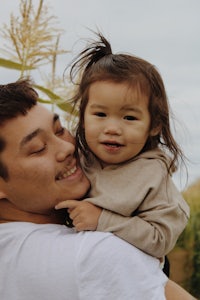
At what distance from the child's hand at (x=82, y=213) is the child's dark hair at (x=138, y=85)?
9.9 inches

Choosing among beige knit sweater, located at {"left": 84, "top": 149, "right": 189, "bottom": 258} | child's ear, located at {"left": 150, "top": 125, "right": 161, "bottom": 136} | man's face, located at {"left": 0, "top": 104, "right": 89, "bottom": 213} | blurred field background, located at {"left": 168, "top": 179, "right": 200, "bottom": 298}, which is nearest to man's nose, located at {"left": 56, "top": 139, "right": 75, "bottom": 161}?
man's face, located at {"left": 0, "top": 104, "right": 89, "bottom": 213}

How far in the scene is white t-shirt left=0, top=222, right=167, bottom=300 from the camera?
1832mm

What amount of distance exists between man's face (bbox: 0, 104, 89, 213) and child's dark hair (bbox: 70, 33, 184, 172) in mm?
181

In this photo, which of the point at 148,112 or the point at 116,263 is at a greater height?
the point at 148,112

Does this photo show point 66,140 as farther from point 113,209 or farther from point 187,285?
point 187,285

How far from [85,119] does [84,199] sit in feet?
0.89

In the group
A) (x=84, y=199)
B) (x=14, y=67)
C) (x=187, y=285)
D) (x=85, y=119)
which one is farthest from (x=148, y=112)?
(x=187, y=285)

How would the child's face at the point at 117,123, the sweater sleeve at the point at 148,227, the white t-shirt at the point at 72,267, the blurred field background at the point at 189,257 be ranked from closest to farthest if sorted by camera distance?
the white t-shirt at the point at 72,267, the sweater sleeve at the point at 148,227, the child's face at the point at 117,123, the blurred field background at the point at 189,257

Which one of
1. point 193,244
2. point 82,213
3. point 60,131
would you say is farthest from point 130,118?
point 193,244

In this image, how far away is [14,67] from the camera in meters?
3.72

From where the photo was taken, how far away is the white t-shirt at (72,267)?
1.83 meters

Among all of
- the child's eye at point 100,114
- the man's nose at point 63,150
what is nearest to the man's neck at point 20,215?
the man's nose at point 63,150

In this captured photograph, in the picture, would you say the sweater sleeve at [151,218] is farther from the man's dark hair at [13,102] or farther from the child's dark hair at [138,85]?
the man's dark hair at [13,102]

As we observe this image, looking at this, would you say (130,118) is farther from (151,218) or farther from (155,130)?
(151,218)
